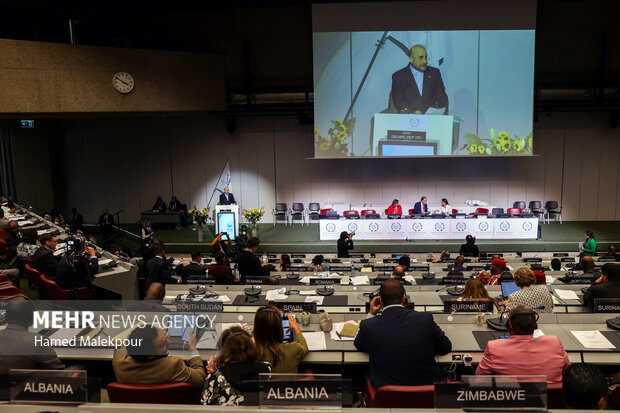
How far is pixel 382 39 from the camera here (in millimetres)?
14555

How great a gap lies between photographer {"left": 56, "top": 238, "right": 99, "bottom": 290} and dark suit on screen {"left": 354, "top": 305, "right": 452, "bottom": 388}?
5.47 m

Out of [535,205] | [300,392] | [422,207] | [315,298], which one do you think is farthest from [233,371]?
[535,205]

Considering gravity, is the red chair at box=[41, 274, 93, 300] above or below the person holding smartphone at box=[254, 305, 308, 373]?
below

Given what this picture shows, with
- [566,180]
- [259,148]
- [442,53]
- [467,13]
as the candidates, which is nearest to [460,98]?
[442,53]

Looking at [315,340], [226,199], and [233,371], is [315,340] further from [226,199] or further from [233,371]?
[226,199]

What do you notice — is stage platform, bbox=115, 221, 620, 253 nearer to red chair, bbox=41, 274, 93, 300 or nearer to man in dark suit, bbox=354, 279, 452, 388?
red chair, bbox=41, 274, 93, 300

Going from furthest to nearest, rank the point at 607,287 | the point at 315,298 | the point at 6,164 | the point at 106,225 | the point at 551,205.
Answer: the point at 6,164, the point at 551,205, the point at 106,225, the point at 315,298, the point at 607,287

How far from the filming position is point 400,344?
A: 341 cm

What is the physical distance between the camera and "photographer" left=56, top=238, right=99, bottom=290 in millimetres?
7336

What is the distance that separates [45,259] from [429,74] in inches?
447

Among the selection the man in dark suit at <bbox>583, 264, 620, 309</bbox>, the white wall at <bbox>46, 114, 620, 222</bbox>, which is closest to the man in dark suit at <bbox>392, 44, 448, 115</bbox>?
the white wall at <bbox>46, 114, 620, 222</bbox>

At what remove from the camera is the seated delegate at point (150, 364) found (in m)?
3.09

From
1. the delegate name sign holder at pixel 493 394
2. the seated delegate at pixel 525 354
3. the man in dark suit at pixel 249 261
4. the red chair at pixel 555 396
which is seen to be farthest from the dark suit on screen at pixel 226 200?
the delegate name sign holder at pixel 493 394

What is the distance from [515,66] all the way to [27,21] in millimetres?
14072
